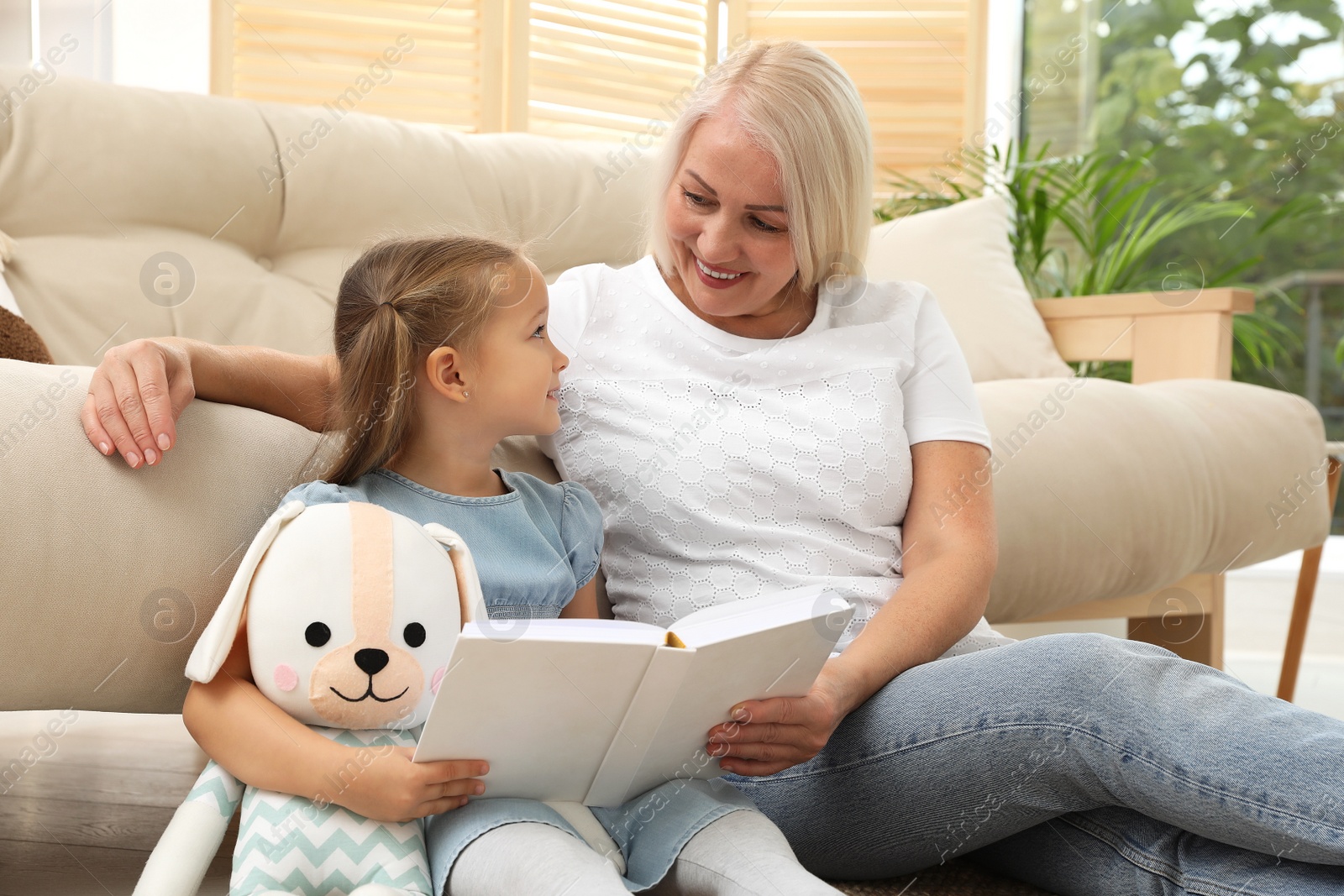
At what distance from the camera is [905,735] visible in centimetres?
85

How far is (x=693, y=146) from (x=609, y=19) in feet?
5.13

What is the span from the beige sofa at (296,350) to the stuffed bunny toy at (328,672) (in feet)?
0.27

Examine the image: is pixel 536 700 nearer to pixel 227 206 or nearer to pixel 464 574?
pixel 464 574

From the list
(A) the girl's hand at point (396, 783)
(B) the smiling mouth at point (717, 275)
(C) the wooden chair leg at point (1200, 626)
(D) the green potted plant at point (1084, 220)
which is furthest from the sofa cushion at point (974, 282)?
(A) the girl's hand at point (396, 783)

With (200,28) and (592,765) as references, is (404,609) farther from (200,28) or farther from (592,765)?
(200,28)

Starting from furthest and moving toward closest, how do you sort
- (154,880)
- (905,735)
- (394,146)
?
(394,146)
(905,735)
(154,880)

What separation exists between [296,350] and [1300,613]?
1.60 meters

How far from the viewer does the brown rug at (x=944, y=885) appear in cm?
90

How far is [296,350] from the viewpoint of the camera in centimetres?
139

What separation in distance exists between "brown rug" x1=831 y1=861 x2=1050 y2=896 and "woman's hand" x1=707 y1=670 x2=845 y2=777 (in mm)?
165

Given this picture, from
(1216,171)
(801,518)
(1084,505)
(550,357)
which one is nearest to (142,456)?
(550,357)

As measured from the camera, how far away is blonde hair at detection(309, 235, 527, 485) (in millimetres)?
885

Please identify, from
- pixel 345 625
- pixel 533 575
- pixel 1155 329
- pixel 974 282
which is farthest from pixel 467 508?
pixel 1155 329

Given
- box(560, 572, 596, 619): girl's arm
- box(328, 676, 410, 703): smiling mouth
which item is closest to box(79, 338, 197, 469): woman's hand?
box(328, 676, 410, 703): smiling mouth
